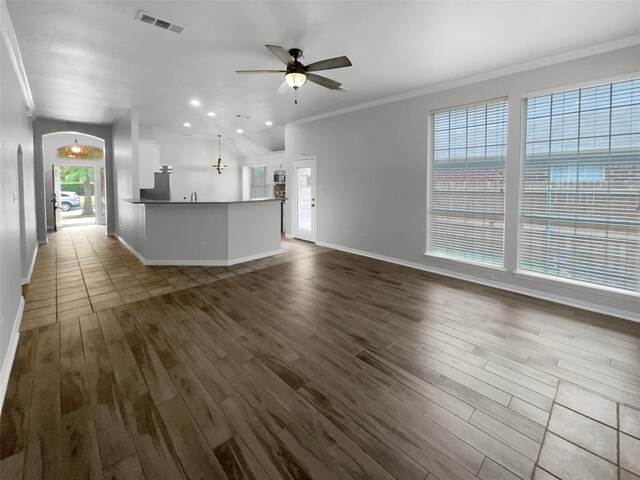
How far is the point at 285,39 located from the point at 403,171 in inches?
114

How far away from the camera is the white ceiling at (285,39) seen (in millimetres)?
2719

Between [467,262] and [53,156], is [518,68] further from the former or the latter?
[53,156]

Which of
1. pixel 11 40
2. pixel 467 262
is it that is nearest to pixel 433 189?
pixel 467 262

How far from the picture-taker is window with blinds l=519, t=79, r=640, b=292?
11.0ft

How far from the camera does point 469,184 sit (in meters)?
4.64

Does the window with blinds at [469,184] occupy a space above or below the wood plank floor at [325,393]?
above

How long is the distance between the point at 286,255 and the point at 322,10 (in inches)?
168

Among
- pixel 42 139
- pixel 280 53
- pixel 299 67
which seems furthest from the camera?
pixel 42 139

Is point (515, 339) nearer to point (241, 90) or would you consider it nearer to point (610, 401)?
point (610, 401)

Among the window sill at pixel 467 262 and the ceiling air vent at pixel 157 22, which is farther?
the window sill at pixel 467 262

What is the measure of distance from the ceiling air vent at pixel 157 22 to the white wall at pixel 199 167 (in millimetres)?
7114

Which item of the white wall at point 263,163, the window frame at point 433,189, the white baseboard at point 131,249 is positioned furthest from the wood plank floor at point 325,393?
the white wall at point 263,163

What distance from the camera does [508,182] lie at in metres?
4.18

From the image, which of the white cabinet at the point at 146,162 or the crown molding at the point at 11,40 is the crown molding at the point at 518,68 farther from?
the white cabinet at the point at 146,162
